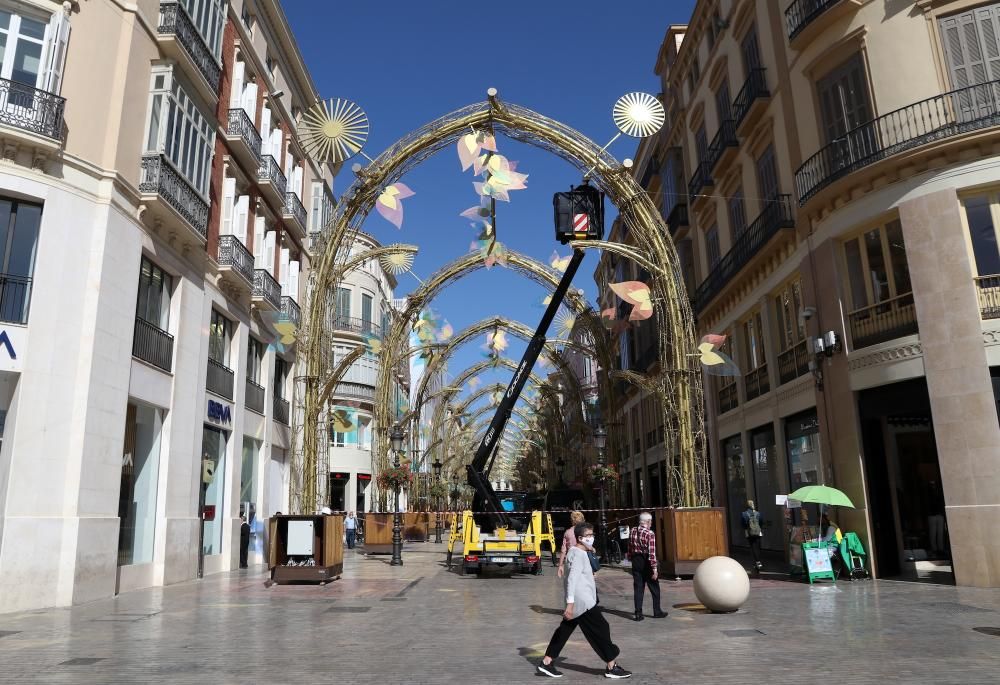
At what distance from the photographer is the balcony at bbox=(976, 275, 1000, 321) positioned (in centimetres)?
1445

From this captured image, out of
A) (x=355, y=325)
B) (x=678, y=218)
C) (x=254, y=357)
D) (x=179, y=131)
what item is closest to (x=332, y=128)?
(x=179, y=131)

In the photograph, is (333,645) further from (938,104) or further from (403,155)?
(938,104)

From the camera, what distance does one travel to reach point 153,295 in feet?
58.4

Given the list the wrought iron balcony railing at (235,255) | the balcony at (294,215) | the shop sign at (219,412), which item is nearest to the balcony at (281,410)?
the shop sign at (219,412)

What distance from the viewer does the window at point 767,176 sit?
20.7m

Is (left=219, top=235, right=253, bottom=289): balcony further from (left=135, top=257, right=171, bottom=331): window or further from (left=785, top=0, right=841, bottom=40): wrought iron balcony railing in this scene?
(left=785, top=0, right=841, bottom=40): wrought iron balcony railing

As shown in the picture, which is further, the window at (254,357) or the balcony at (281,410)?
Result: the balcony at (281,410)

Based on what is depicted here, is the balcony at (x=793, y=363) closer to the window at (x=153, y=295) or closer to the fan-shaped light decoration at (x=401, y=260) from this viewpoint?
the fan-shaped light decoration at (x=401, y=260)

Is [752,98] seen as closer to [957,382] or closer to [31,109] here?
[957,382]

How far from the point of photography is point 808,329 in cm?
1830

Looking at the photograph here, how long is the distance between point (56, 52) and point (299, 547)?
11.5 metres

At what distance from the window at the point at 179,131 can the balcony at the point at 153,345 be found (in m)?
3.78

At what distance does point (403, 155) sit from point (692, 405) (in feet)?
33.2

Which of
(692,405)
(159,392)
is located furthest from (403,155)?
(692,405)
